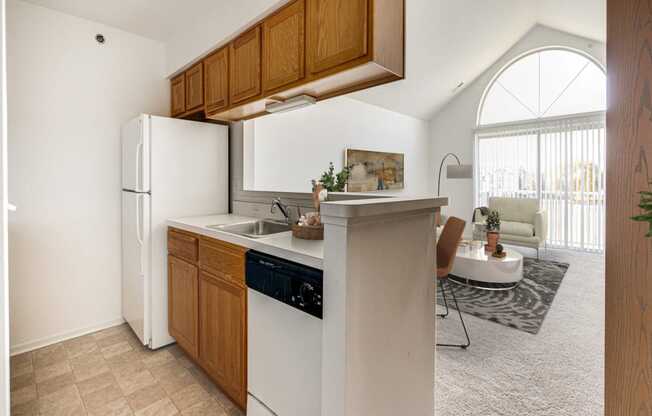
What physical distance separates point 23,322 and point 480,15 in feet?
20.6

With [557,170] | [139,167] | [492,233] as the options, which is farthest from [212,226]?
[557,170]

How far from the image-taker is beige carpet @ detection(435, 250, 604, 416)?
178 centimetres

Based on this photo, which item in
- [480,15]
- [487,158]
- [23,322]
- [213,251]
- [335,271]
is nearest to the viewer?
[335,271]

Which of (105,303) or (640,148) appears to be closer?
(640,148)

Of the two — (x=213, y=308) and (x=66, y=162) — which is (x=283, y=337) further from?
(x=66, y=162)

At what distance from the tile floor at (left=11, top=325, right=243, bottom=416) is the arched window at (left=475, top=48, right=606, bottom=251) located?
21.0 ft

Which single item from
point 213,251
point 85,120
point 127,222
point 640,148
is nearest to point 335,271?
point 213,251

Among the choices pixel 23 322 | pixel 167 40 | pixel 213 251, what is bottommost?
pixel 23 322

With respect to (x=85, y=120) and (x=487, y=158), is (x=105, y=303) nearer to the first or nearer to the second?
(x=85, y=120)

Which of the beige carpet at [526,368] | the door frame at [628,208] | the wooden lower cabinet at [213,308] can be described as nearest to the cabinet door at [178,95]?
the wooden lower cabinet at [213,308]

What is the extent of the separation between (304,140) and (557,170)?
5.42 meters

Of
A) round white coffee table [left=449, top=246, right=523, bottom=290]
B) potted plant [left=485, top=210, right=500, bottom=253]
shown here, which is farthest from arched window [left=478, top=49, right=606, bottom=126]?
round white coffee table [left=449, top=246, right=523, bottom=290]

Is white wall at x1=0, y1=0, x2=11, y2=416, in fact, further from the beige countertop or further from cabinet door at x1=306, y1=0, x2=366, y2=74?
cabinet door at x1=306, y1=0, x2=366, y2=74

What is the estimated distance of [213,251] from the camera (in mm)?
1859
